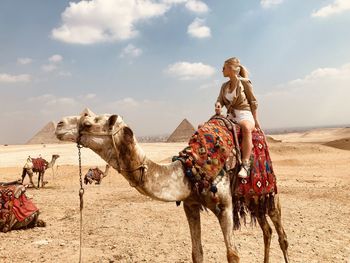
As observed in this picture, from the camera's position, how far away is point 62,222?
8.27 m

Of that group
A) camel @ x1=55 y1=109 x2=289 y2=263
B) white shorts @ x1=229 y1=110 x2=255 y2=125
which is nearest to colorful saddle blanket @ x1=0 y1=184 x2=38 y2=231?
camel @ x1=55 y1=109 x2=289 y2=263

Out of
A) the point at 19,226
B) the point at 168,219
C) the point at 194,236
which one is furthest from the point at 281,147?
the point at 194,236

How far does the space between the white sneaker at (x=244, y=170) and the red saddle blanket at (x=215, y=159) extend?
5.7 inches

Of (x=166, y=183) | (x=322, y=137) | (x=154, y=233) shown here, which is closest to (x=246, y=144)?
(x=166, y=183)

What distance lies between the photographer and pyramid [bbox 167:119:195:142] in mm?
63291

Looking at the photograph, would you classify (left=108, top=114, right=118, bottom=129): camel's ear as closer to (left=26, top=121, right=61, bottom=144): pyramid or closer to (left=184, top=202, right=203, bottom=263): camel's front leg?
(left=184, top=202, right=203, bottom=263): camel's front leg

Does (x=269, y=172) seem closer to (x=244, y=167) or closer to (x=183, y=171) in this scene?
(x=244, y=167)

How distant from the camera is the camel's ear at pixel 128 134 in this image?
306 cm

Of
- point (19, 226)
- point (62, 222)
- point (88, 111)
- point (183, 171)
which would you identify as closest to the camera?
point (88, 111)

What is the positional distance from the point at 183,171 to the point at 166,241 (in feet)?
11.2

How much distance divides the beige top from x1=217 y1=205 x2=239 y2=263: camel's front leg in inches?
51.9

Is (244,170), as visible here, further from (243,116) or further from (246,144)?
(243,116)

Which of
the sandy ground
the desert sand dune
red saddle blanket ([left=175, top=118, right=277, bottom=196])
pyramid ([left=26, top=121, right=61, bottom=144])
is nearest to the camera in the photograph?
red saddle blanket ([left=175, top=118, right=277, bottom=196])

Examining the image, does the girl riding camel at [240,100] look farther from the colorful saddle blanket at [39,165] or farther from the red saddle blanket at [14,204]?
the colorful saddle blanket at [39,165]
